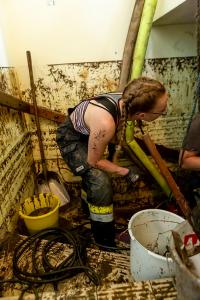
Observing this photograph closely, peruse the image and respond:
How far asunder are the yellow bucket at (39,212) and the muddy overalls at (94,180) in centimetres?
29

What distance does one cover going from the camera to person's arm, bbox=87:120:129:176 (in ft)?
4.34

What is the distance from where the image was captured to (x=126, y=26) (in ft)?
6.21

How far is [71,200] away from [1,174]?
97 centimetres

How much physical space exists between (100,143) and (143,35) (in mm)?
955

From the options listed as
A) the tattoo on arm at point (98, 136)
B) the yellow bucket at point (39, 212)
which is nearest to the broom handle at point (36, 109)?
the yellow bucket at point (39, 212)

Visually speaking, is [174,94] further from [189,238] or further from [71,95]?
[189,238]

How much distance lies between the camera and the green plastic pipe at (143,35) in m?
1.69

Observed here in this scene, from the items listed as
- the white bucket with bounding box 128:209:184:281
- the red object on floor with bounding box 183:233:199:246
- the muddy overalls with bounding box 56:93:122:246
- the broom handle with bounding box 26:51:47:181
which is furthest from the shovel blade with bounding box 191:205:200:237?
the broom handle with bounding box 26:51:47:181

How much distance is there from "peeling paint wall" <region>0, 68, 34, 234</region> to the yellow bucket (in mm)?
77

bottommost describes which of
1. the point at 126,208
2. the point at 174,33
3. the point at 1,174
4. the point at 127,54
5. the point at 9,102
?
the point at 126,208

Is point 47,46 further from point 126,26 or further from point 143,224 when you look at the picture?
point 143,224

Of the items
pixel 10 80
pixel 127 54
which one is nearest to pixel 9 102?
pixel 10 80

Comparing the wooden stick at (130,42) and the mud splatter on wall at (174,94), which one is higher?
the wooden stick at (130,42)

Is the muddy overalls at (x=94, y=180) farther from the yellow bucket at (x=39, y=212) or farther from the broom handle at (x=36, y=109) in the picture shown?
the broom handle at (x=36, y=109)
